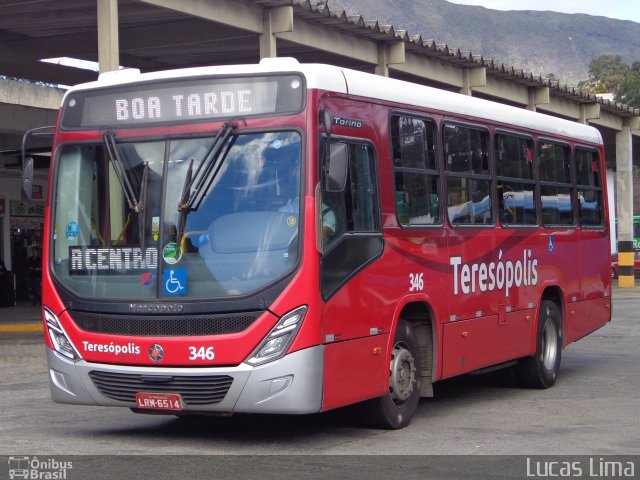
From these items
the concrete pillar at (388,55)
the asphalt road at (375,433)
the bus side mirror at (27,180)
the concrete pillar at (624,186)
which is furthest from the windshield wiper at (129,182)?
the concrete pillar at (624,186)

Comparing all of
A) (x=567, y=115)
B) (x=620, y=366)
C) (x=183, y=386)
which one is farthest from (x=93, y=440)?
(x=567, y=115)

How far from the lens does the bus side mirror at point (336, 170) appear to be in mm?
8895

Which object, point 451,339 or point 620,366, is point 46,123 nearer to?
point 620,366

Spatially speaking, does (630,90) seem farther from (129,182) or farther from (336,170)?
(129,182)

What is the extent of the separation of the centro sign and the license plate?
10.8ft

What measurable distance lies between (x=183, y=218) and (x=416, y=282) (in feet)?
7.74

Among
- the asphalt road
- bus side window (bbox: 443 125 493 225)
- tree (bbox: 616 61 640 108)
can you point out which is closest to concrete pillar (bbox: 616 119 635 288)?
the asphalt road

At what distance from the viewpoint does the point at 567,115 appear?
3612 centimetres

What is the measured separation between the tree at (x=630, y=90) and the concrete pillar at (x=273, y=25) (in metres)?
74.2

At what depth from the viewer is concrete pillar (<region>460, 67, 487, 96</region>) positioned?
29.7 meters

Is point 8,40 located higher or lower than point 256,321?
higher

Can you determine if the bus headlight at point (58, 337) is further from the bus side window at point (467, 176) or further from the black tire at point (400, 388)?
the bus side window at point (467, 176)
